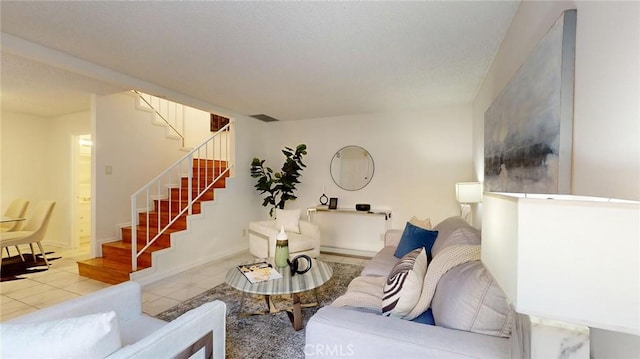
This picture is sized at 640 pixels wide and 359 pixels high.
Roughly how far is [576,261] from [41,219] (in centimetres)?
558

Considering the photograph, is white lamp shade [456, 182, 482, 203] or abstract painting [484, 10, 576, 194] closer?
abstract painting [484, 10, 576, 194]

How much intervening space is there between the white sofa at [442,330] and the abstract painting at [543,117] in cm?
55

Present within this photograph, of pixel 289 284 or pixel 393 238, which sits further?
pixel 393 238

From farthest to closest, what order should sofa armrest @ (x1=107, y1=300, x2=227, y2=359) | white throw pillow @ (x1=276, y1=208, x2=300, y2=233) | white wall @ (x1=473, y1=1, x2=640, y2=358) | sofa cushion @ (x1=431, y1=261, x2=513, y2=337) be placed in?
white throw pillow @ (x1=276, y1=208, x2=300, y2=233), sofa cushion @ (x1=431, y1=261, x2=513, y2=337), sofa armrest @ (x1=107, y1=300, x2=227, y2=359), white wall @ (x1=473, y1=1, x2=640, y2=358)

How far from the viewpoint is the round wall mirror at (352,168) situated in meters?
4.59

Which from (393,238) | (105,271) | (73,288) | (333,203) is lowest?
(73,288)

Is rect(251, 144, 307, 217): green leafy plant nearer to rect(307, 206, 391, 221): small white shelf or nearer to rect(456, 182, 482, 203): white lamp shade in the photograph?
rect(307, 206, 391, 221): small white shelf

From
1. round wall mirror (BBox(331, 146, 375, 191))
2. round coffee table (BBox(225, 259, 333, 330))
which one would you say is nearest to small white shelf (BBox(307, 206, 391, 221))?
round wall mirror (BBox(331, 146, 375, 191))

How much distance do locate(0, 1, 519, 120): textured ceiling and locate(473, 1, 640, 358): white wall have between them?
3.34ft

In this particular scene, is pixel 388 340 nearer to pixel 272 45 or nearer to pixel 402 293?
pixel 402 293

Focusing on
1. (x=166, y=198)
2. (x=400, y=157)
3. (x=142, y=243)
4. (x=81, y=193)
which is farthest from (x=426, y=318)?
(x=81, y=193)

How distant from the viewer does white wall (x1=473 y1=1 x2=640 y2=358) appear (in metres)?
0.76

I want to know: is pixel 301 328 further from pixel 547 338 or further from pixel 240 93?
pixel 240 93

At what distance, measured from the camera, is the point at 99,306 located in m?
1.47
